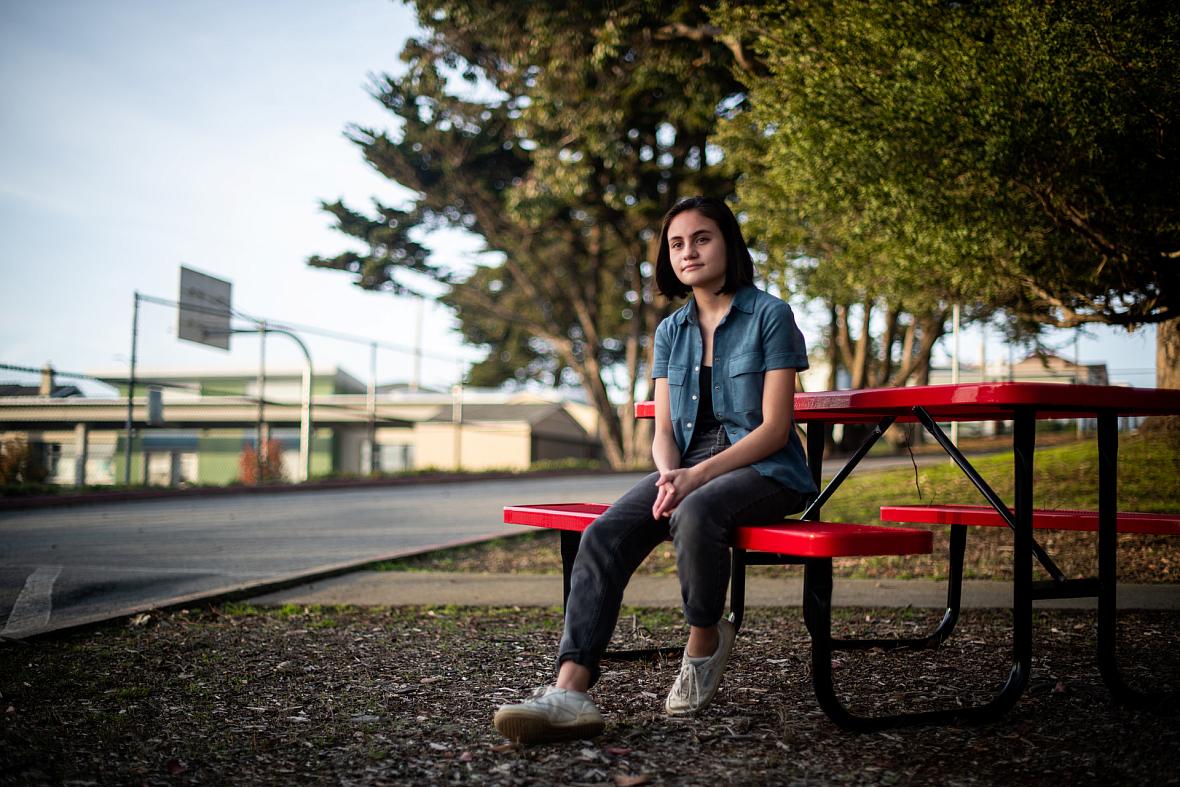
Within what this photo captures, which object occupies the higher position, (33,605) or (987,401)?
(987,401)

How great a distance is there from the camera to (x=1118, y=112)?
21.7 ft

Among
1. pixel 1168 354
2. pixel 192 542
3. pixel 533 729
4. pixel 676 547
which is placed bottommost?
pixel 192 542

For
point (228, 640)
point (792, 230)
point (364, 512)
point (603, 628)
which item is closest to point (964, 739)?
point (603, 628)

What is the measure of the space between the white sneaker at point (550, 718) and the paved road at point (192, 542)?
8.45 ft

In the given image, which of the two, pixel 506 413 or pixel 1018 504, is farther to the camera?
pixel 506 413

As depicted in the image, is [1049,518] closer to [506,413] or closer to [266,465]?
[266,465]

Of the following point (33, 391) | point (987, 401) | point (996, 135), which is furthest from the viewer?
point (33, 391)

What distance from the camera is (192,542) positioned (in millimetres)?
8148

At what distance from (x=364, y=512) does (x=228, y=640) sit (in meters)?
7.83

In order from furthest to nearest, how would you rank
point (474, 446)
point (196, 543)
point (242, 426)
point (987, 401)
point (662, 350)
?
point (474, 446), point (242, 426), point (196, 543), point (662, 350), point (987, 401)

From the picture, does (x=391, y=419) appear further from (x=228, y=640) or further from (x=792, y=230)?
(x=228, y=640)

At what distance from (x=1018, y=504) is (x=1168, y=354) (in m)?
9.46

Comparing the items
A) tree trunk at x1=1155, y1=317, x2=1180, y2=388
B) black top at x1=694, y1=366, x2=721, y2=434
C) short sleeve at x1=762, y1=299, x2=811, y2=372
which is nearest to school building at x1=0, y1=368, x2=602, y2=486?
black top at x1=694, y1=366, x2=721, y2=434

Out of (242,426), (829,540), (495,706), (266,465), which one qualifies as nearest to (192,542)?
(495,706)
